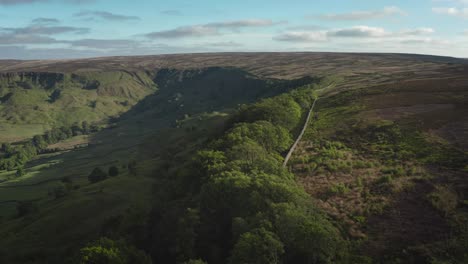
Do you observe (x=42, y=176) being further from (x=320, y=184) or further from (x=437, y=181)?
(x=437, y=181)

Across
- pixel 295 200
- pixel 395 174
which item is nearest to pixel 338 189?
pixel 395 174

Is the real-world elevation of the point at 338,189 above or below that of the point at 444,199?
below

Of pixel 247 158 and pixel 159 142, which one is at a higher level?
pixel 247 158

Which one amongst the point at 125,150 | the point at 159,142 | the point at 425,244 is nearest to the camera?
the point at 425,244

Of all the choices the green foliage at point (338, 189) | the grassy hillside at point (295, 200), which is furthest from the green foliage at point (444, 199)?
the green foliage at point (338, 189)

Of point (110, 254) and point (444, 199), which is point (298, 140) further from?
point (110, 254)

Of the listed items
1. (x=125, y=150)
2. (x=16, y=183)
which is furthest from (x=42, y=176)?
(x=125, y=150)

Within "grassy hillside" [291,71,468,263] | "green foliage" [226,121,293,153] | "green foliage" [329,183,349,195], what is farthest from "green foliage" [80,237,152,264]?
"green foliage" [226,121,293,153]
